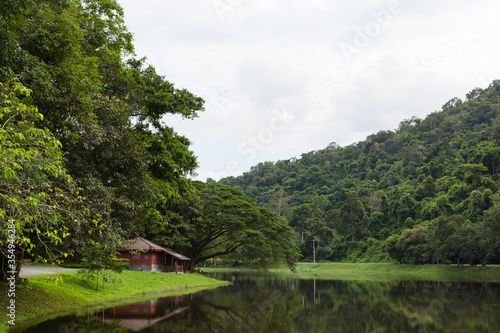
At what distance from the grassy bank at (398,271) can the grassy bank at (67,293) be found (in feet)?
114

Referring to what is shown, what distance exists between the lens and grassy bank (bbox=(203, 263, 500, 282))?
173 feet

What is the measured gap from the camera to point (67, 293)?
59.9 feet

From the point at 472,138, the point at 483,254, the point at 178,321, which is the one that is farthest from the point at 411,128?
the point at 178,321

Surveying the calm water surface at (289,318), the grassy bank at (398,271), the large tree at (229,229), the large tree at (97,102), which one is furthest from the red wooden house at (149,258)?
the grassy bank at (398,271)

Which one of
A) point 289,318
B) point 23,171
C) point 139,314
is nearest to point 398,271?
point 289,318

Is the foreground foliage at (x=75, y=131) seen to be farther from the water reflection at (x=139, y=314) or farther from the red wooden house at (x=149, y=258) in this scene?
the red wooden house at (x=149, y=258)

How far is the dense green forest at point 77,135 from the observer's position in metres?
8.17

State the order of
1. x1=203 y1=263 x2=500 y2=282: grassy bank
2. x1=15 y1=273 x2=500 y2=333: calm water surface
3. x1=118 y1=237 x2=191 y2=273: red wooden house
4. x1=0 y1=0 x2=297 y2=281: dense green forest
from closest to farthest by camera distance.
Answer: x1=0 y1=0 x2=297 y2=281: dense green forest → x1=15 y1=273 x2=500 y2=333: calm water surface → x1=118 y1=237 x2=191 y2=273: red wooden house → x1=203 y1=263 x2=500 y2=282: grassy bank

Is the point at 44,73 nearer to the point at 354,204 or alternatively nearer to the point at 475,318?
the point at 475,318

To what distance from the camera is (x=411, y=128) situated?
136 meters

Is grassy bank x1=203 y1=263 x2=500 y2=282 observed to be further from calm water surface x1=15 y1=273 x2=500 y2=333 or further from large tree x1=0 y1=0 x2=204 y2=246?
large tree x1=0 y1=0 x2=204 y2=246

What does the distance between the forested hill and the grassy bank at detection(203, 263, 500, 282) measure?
1.77 meters

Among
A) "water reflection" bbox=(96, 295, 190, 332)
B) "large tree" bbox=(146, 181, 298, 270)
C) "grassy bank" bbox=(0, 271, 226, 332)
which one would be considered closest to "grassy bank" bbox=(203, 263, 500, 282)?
"large tree" bbox=(146, 181, 298, 270)

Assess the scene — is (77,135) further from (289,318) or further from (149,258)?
(149,258)
